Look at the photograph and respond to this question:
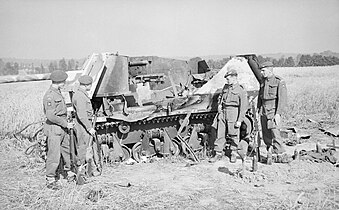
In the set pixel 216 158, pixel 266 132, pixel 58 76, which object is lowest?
pixel 216 158

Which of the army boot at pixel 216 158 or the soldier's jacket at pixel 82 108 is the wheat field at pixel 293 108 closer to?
the soldier's jacket at pixel 82 108

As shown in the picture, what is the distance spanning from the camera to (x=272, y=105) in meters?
7.87

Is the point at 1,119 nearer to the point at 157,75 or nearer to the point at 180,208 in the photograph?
the point at 157,75

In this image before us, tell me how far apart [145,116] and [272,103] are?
2637mm

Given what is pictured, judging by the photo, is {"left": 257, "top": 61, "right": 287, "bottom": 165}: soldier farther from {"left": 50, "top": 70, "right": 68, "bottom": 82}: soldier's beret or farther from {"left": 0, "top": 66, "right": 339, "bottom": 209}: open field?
{"left": 50, "top": 70, "right": 68, "bottom": 82}: soldier's beret

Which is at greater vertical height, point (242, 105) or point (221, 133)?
point (242, 105)

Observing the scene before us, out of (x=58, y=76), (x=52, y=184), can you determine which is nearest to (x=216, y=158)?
(x=52, y=184)

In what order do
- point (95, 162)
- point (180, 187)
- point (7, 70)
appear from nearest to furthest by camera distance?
point (180, 187)
point (95, 162)
point (7, 70)

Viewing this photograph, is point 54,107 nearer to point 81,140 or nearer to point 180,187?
point 81,140

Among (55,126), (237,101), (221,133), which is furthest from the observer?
(221,133)

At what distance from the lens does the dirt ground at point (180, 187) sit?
18.2 feet

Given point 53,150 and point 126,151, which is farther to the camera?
point 126,151

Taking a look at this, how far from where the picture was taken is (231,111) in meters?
7.43

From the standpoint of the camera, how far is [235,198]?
19.1 feet
